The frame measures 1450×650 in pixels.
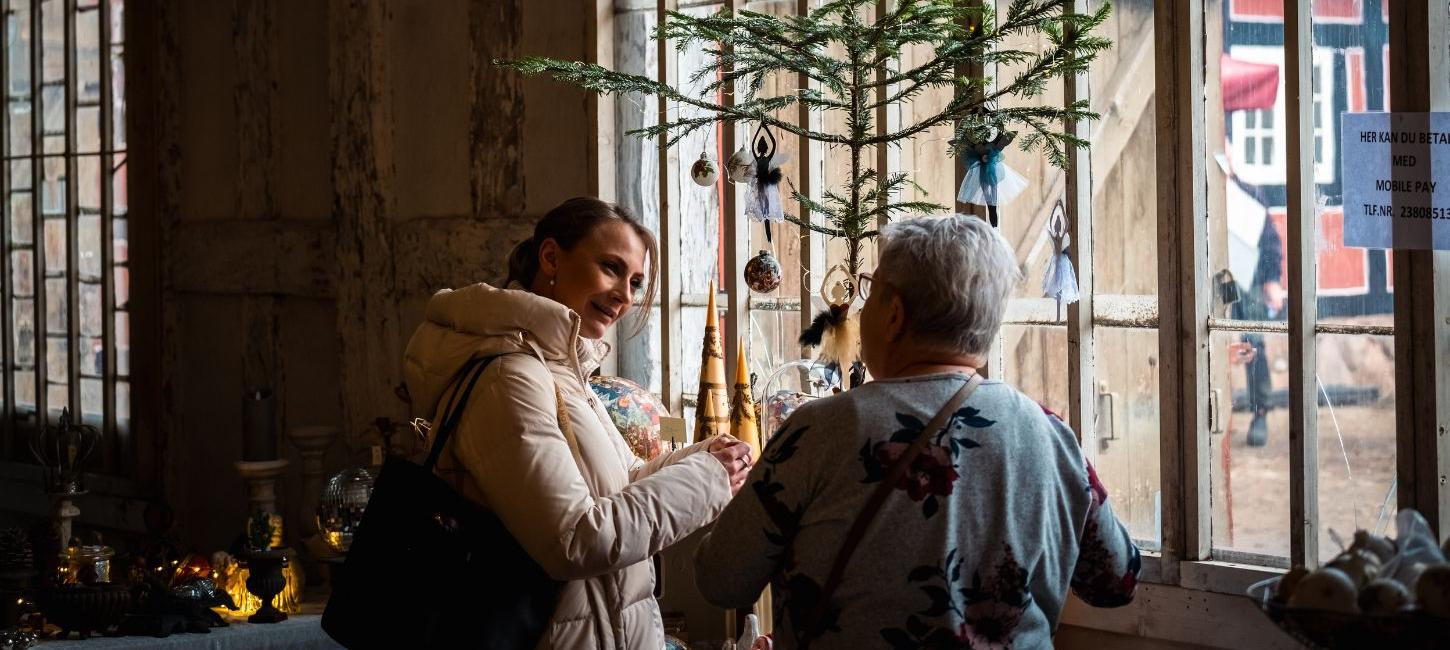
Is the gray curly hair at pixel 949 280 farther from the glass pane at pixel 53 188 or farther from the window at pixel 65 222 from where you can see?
the glass pane at pixel 53 188

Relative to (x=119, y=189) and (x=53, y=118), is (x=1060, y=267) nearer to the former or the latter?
(x=119, y=189)

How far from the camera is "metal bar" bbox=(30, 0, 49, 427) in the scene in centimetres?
624

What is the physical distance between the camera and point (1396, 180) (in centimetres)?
253

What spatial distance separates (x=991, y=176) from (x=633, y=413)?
1.14 metres

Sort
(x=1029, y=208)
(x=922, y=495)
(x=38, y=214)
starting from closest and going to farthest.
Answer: (x=922, y=495)
(x=1029, y=208)
(x=38, y=214)

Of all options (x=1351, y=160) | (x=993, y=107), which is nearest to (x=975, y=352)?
(x=1351, y=160)

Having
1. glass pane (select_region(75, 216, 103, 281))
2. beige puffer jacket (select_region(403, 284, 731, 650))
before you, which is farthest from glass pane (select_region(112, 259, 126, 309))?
beige puffer jacket (select_region(403, 284, 731, 650))

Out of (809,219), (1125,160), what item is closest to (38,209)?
(809,219)

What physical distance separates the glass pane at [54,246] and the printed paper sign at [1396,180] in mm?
5243

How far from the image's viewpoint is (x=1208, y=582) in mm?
2820

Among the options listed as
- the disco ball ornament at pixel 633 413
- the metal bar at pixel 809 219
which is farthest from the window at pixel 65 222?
the metal bar at pixel 809 219

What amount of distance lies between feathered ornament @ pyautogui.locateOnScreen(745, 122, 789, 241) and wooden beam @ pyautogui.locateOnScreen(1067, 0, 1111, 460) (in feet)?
1.92

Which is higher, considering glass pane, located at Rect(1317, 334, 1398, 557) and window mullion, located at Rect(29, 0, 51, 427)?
window mullion, located at Rect(29, 0, 51, 427)

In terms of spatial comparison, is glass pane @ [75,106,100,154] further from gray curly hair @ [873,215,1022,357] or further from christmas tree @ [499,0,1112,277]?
gray curly hair @ [873,215,1022,357]
